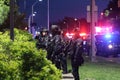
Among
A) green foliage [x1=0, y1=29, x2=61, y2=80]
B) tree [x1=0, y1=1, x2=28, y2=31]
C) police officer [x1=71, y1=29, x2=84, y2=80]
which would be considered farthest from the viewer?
tree [x1=0, y1=1, x2=28, y2=31]

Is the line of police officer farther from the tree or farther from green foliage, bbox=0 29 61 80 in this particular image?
green foliage, bbox=0 29 61 80

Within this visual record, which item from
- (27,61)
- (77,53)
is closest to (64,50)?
(77,53)

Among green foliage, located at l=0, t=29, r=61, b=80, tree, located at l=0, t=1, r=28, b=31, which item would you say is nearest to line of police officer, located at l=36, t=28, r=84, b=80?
tree, located at l=0, t=1, r=28, b=31

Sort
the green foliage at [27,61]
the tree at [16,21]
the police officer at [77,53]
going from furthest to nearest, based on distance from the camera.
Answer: the tree at [16,21] < the police officer at [77,53] < the green foliage at [27,61]

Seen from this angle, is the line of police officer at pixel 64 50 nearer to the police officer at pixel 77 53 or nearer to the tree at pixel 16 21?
the police officer at pixel 77 53

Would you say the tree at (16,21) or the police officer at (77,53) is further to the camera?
the tree at (16,21)

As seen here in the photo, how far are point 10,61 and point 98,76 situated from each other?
12103 mm

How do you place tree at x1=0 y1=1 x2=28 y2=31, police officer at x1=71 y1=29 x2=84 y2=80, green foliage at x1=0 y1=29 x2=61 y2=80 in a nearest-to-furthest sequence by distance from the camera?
green foliage at x1=0 y1=29 x2=61 y2=80 < police officer at x1=71 y1=29 x2=84 y2=80 < tree at x1=0 y1=1 x2=28 y2=31

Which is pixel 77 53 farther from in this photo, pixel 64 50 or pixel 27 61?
pixel 27 61

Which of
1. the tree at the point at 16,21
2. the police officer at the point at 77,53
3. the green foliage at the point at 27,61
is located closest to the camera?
the green foliage at the point at 27,61

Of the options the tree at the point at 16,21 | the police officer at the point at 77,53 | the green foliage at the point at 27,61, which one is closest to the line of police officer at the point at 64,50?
the police officer at the point at 77,53

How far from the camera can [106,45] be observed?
160 ft

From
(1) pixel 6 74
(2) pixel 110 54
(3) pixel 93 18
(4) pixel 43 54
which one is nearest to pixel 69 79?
(4) pixel 43 54

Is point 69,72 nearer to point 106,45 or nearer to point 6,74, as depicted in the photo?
point 6,74
